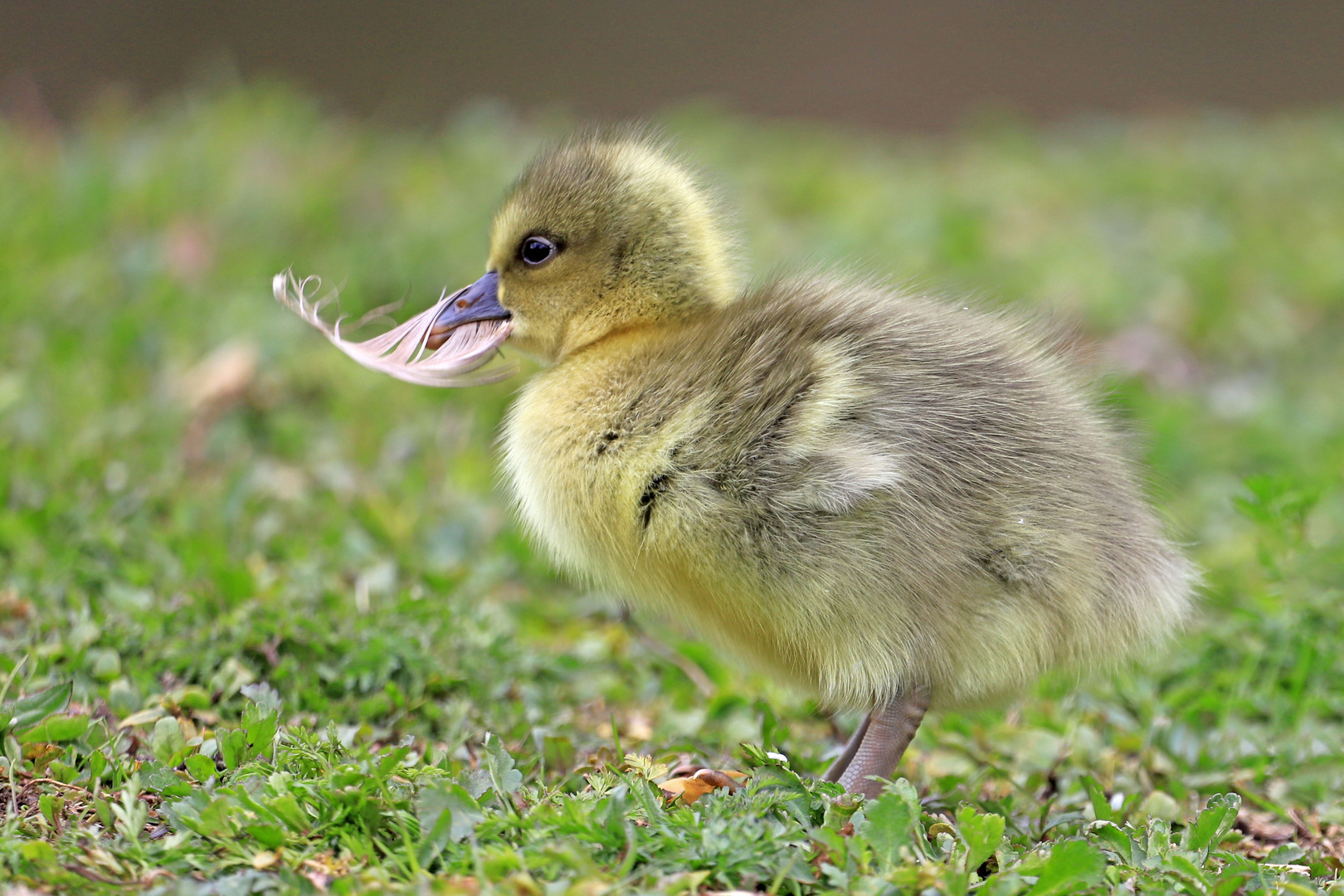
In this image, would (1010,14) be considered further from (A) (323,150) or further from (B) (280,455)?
(B) (280,455)

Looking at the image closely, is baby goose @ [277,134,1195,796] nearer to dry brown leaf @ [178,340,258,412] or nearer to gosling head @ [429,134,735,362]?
gosling head @ [429,134,735,362]

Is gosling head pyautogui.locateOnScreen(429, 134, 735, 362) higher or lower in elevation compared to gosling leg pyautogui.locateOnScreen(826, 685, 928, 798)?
higher

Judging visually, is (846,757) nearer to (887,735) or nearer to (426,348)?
(887,735)

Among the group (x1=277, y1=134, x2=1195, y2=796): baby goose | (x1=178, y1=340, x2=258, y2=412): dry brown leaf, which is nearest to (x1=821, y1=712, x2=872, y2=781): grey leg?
(x1=277, y1=134, x2=1195, y2=796): baby goose

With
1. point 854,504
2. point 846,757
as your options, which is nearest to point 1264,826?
point 846,757

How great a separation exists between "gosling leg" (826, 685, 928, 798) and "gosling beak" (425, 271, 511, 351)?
1355mm

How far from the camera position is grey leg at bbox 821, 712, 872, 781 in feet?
10.2

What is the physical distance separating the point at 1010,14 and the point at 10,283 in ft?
43.6

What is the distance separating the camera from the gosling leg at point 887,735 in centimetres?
289

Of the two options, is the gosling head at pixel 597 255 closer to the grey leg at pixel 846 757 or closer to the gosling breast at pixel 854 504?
the gosling breast at pixel 854 504

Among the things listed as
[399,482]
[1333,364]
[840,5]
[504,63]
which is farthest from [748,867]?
[840,5]

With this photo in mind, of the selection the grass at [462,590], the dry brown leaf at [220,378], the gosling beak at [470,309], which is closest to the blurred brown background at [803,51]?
the grass at [462,590]

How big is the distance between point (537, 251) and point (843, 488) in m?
1.10

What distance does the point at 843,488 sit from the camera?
8.84ft
